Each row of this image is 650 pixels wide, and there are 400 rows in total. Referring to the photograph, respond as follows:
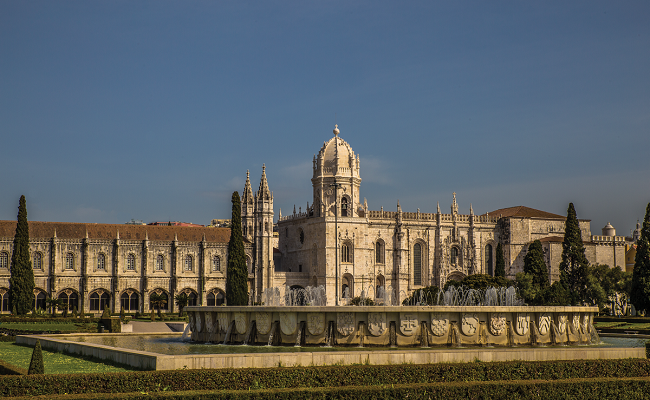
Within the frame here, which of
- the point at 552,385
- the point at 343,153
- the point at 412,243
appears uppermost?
the point at 343,153

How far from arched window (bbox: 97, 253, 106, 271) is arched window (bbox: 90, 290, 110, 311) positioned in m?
2.02

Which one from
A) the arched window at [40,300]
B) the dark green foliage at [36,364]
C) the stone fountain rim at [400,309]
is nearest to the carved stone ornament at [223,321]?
the stone fountain rim at [400,309]

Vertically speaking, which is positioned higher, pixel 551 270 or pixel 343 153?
pixel 343 153

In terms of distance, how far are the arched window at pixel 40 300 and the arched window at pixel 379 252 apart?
30098mm

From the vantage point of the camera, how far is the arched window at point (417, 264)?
74375 millimetres

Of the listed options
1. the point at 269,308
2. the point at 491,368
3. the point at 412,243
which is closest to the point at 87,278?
the point at 412,243

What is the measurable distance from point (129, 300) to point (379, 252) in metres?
23.9

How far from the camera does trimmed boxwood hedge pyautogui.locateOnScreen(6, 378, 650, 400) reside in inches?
633

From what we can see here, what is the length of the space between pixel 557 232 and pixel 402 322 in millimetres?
59758

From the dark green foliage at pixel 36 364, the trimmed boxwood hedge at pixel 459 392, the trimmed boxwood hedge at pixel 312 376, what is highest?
the dark green foliage at pixel 36 364

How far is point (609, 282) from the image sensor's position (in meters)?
67.1

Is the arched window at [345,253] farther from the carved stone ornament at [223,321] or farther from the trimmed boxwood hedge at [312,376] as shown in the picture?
the trimmed boxwood hedge at [312,376]

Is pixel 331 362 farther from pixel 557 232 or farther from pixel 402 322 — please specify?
pixel 557 232

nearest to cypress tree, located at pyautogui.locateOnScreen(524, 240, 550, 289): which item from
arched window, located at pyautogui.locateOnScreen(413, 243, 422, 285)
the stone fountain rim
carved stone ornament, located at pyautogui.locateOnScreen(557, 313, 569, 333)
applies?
arched window, located at pyautogui.locateOnScreen(413, 243, 422, 285)
